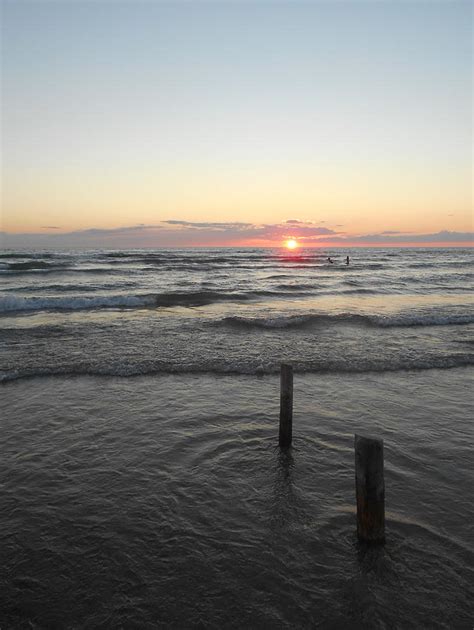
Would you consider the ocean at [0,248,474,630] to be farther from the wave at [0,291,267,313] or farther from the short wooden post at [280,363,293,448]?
the wave at [0,291,267,313]

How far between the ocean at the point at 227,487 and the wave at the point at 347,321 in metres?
4.43

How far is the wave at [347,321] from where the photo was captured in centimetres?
2105

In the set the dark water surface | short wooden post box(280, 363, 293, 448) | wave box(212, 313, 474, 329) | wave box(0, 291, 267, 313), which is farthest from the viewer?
wave box(0, 291, 267, 313)

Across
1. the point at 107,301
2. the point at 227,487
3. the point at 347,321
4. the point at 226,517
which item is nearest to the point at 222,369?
the point at 227,487

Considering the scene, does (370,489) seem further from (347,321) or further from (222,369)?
(347,321)

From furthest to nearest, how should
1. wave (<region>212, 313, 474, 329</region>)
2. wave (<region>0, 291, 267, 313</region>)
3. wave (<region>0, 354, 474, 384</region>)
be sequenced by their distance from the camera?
wave (<region>0, 291, 267, 313</region>)
wave (<region>212, 313, 474, 329</region>)
wave (<region>0, 354, 474, 384</region>)

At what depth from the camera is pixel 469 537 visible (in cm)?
543

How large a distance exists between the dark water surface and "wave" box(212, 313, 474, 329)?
10.9 meters

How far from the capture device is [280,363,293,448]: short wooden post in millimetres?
7762

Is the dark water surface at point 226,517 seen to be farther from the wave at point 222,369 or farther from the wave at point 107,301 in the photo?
the wave at point 107,301

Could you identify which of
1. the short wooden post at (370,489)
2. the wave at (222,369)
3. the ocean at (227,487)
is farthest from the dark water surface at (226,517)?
the wave at (222,369)

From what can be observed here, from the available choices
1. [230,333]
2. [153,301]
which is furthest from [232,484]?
[153,301]

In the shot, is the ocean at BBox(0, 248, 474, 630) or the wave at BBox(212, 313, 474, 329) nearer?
the ocean at BBox(0, 248, 474, 630)

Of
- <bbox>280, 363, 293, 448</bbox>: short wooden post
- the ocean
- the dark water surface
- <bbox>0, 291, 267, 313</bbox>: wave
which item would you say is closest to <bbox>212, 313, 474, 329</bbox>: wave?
the ocean
